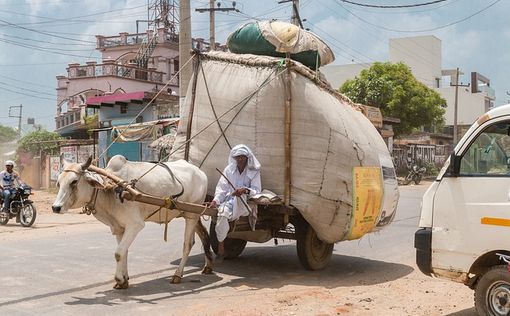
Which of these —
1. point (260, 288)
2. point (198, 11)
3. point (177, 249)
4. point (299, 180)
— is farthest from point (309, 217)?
point (198, 11)

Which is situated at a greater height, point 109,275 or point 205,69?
point 205,69

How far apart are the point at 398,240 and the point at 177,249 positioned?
4.64 metres

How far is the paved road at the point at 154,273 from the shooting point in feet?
21.3

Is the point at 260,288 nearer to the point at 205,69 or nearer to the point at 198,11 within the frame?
the point at 205,69

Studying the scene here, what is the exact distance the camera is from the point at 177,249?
10.5m

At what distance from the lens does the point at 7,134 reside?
76.6m

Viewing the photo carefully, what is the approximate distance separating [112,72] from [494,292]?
41139mm

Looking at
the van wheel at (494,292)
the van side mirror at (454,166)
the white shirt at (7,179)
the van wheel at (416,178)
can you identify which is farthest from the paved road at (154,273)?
the van wheel at (416,178)

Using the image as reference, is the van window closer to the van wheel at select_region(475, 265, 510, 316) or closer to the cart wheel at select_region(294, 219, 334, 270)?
the van wheel at select_region(475, 265, 510, 316)

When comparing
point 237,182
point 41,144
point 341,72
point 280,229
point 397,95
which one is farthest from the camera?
point 341,72

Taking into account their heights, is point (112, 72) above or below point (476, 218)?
above

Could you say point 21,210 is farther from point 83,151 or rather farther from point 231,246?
point 83,151

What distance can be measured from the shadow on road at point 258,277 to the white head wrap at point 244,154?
1571 millimetres

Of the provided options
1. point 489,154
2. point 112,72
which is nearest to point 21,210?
point 489,154
